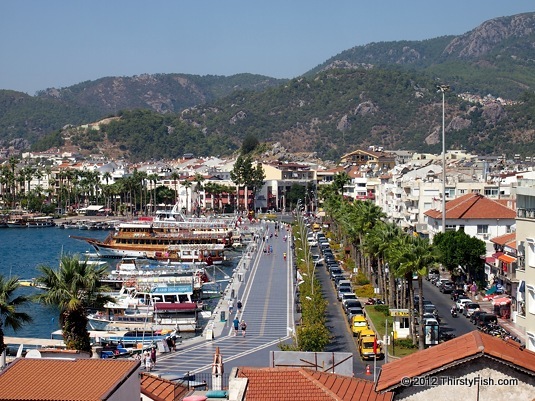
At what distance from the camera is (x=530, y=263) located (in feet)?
99.3

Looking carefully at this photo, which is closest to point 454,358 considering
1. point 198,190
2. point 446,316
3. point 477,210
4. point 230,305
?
point 446,316

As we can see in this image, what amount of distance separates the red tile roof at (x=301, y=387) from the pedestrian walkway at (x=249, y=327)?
15.4 m

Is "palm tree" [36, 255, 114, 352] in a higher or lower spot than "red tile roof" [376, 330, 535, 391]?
lower

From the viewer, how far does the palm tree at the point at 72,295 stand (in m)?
35.9

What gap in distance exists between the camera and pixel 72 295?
35969 millimetres

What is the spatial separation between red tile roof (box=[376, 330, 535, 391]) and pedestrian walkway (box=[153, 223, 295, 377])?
703 inches

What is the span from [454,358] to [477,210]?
69.3 meters

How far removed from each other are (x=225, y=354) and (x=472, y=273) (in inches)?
1281

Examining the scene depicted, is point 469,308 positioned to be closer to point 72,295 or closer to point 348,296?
point 348,296

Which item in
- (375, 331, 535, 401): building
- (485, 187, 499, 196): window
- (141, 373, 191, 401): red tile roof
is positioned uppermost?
(485, 187, 499, 196): window

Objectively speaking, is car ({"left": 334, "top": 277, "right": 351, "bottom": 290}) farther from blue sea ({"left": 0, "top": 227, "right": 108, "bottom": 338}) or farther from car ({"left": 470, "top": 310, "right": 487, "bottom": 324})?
blue sea ({"left": 0, "top": 227, "right": 108, "bottom": 338})

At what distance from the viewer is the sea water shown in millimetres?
66500

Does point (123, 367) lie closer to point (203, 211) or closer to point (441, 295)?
point (441, 295)

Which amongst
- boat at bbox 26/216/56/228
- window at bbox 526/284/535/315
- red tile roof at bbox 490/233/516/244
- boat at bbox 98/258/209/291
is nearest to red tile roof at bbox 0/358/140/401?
window at bbox 526/284/535/315
